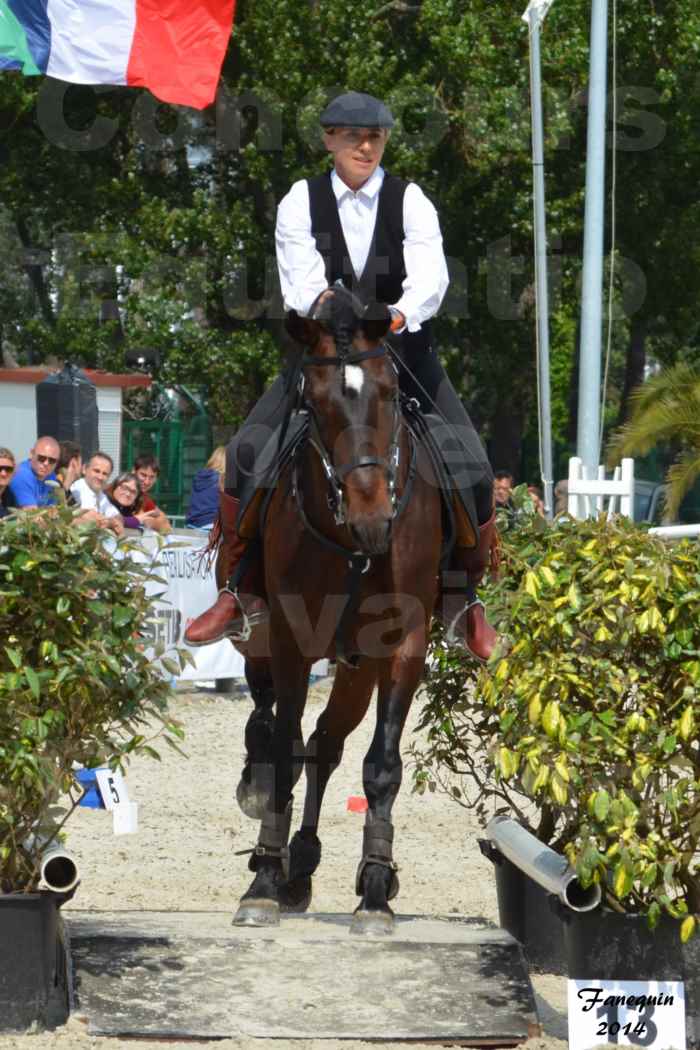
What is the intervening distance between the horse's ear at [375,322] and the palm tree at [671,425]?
49.4 ft

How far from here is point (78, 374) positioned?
16.6 meters

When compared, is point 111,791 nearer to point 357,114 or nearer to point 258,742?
point 258,742

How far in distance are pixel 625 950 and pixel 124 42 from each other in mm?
16128

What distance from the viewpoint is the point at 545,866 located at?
5262 mm

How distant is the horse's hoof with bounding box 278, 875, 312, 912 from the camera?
682 cm

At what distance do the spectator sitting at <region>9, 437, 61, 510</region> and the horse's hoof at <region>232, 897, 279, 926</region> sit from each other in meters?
7.40

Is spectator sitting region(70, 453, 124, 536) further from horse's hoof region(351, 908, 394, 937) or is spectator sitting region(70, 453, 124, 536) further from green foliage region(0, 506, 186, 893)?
green foliage region(0, 506, 186, 893)

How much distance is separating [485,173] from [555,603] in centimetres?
2327

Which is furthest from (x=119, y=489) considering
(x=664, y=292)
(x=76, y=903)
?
(x=664, y=292)

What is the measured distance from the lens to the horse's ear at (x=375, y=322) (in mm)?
5738

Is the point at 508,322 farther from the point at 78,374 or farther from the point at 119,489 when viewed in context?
the point at 119,489

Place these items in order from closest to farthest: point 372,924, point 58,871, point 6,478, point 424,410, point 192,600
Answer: point 58,871
point 372,924
point 424,410
point 6,478
point 192,600

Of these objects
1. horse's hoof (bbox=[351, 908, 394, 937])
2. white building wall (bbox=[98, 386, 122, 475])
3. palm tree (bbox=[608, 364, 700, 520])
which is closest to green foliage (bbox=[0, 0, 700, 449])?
white building wall (bbox=[98, 386, 122, 475])

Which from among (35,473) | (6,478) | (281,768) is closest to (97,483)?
(35,473)
